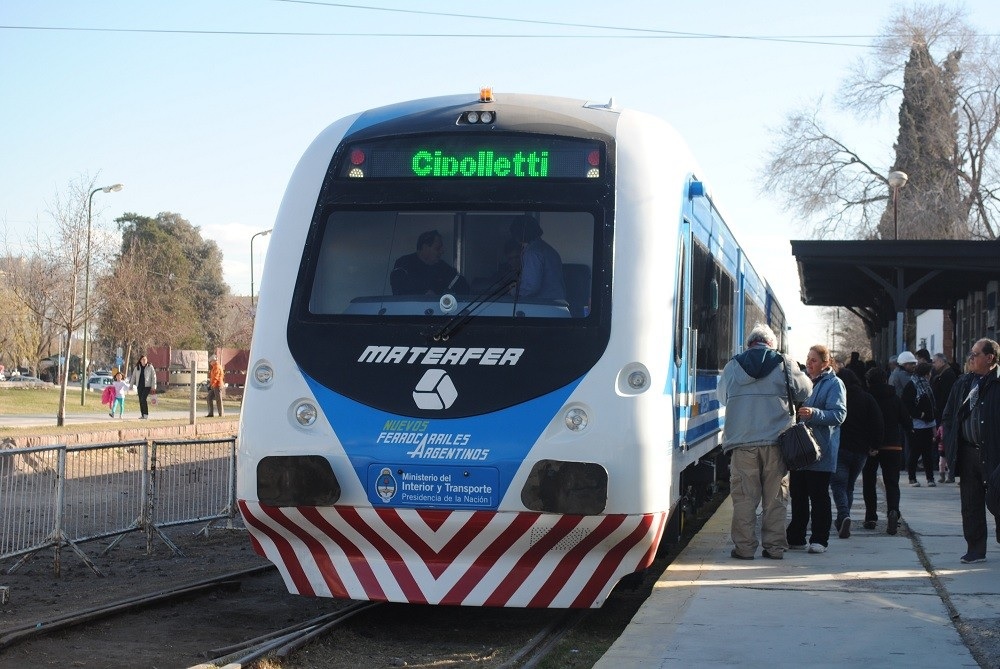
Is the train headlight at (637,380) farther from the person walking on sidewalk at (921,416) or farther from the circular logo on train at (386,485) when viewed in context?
the person walking on sidewalk at (921,416)

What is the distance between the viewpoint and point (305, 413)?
7.30 metres

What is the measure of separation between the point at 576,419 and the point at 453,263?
127cm

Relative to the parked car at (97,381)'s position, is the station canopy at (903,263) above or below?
above

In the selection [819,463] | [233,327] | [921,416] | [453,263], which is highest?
[233,327]

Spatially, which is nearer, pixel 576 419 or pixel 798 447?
pixel 576 419

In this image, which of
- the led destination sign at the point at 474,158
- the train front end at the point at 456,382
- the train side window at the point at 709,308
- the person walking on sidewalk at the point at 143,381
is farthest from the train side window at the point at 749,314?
the person walking on sidewalk at the point at 143,381

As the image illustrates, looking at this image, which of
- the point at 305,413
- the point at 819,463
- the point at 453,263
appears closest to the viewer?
the point at 305,413

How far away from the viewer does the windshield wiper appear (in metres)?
7.33

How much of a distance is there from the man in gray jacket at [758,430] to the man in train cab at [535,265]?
2489 millimetres

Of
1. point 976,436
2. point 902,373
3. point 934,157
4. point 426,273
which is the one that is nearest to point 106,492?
A: point 426,273

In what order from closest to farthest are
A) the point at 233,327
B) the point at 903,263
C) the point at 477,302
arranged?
the point at 477,302
the point at 903,263
the point at 233,327

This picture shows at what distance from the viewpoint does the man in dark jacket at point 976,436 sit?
8.90 m

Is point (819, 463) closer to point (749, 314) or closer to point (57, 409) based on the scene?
point (749, 314)

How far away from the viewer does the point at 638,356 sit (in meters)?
7.21
